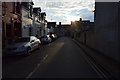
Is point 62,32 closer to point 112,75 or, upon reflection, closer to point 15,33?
point 15,33

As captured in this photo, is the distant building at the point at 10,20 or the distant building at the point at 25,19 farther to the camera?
the distant building at the point at 25,19

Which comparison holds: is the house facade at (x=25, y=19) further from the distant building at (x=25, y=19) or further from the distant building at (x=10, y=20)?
the distant building at (x=10, y=20)

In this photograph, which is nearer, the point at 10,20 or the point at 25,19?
the point at 10,20

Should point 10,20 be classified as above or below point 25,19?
below

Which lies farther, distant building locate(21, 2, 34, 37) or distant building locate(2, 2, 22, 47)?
distant building locate(21, 2, 34, 37)

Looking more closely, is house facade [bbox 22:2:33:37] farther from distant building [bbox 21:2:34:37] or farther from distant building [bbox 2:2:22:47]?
distant building [bbox 2:2:22:47]

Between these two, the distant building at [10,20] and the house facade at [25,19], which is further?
the house facade at [25,19]

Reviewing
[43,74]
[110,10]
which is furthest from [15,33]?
[43,74]

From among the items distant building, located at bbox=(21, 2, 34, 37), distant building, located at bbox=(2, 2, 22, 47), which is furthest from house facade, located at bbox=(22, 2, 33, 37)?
distant building, located at bbox=(2, 2, 22, 47)

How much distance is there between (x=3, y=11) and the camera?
1766 cm

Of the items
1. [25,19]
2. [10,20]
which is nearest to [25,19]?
[25,19]

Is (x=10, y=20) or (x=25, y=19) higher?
(x=25, y=19)

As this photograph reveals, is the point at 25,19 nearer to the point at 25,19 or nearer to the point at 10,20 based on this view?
the point at 25,19

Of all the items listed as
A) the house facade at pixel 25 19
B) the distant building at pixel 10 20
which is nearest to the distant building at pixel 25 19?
the house facade at pixel 25 19
